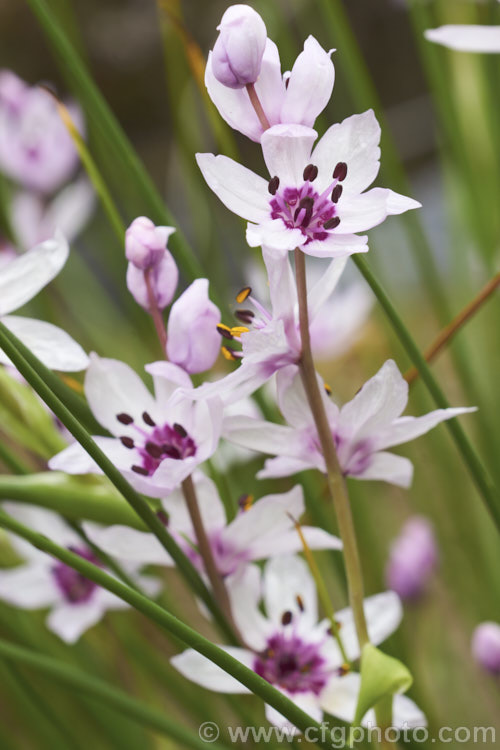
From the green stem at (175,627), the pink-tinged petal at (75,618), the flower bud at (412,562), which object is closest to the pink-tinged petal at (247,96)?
the green stem at (175,627)

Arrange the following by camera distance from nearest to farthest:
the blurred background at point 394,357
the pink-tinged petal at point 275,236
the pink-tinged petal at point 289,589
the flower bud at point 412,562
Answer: the pink-tinged petal at point 275,236 < the pink-tinged petal at point 289,589 < the blurred background at point 394,357 < the flower bud at point 412,562

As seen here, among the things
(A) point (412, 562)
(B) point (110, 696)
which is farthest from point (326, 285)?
(A) point (412, 562)

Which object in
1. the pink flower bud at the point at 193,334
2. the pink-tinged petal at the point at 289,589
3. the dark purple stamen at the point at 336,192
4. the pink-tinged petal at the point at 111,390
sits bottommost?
the pink-tinged petal at the point at 289,589

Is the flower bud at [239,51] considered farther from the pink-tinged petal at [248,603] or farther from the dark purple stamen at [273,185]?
the pink-tinged petal at [248,603]

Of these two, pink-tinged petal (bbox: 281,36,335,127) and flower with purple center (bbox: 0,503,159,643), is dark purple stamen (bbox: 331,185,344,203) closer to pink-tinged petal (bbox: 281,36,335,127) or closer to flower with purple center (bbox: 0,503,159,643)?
pink-tinged petal (bbox: 281,36,335,127)

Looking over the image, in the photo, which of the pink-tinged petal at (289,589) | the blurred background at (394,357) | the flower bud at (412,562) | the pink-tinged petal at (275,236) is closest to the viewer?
the pink-tinged petal at (275,236)

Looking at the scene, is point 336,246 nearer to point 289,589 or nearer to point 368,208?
point 368,208

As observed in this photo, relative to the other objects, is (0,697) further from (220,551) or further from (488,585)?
(220,551)
